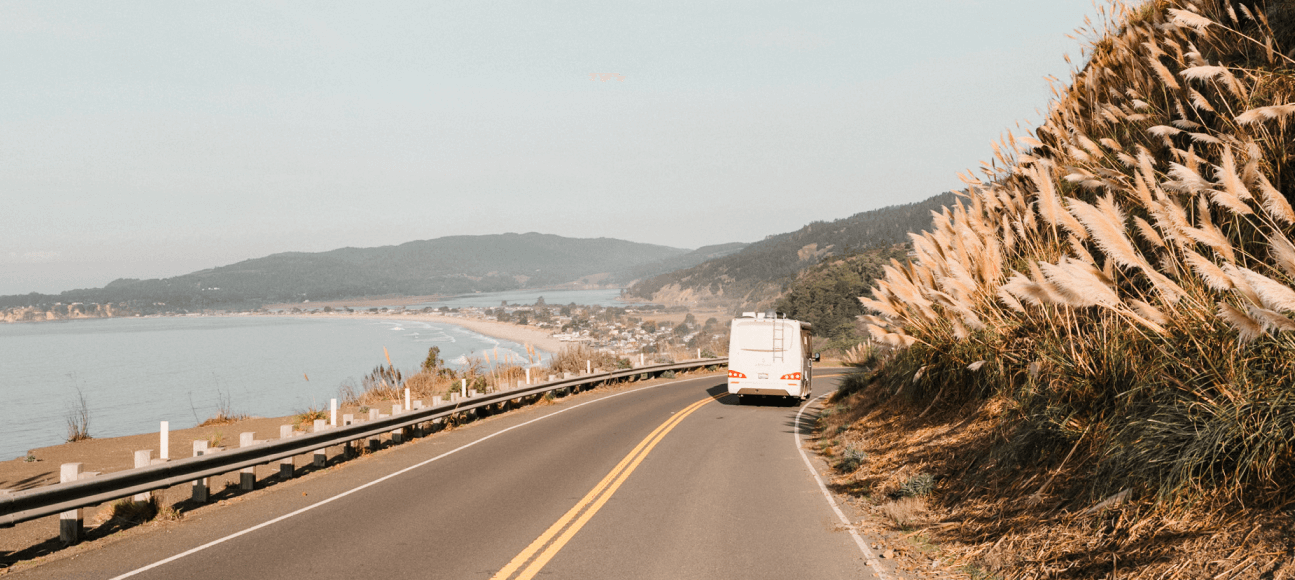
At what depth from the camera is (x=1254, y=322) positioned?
12.8ft

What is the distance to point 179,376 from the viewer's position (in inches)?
3253

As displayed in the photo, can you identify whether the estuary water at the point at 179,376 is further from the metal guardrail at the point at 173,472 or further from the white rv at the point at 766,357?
the white rv at the point at 766,357

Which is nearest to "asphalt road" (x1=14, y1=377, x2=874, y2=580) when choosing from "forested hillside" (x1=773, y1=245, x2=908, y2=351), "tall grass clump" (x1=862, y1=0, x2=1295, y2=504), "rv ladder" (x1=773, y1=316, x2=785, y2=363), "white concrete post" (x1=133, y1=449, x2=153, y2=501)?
→ "white concrete post" (x1=133, y1=449, x2=153, y2=501)

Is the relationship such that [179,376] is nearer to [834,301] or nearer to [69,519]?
[834,301]

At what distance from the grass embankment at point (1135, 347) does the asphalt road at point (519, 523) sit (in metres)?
1.64

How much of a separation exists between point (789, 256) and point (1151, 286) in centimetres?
16505

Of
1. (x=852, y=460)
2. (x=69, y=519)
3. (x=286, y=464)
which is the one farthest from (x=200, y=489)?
(x=852, y=460)

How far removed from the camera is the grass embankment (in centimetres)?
482

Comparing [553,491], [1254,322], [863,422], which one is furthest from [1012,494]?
[863,422]

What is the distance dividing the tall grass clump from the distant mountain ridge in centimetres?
11896

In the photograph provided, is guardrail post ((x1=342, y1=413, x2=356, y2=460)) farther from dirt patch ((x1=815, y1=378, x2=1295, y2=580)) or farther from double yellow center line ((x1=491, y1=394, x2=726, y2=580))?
dirt patch ((x1=815, y1=378, x2=1295, y2=580))

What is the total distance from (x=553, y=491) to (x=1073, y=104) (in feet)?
32.5

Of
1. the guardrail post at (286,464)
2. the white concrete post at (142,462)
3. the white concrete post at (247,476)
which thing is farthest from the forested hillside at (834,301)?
the white concrete post at (142,462)

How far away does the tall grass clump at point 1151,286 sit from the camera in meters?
4.88
